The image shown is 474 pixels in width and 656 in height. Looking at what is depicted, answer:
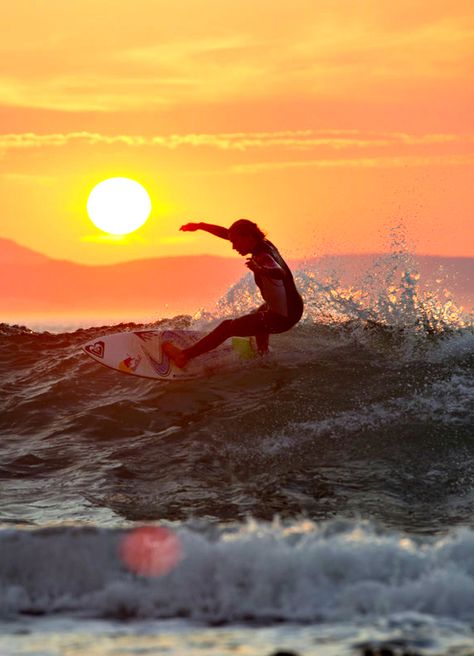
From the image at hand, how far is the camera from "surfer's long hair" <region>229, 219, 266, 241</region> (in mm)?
13398

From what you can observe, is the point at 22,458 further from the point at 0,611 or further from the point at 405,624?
the point at 405,624

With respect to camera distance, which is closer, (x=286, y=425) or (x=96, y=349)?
(x=286, y=425)

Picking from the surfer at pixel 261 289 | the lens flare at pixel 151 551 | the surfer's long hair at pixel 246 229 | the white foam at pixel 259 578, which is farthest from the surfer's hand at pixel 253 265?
the white foam at pixel 259 578

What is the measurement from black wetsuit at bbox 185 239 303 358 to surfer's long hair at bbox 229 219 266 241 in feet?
0.37

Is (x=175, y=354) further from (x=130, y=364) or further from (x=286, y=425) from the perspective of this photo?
(x=286, y=425)

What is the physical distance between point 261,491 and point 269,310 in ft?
13.9

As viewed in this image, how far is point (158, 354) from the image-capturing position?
47.5 ft

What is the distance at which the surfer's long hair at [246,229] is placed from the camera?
13.4 m

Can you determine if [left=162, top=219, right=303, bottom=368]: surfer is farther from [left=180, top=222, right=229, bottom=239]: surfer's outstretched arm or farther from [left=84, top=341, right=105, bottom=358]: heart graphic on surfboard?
[left=84, top=341, right=105, bottom=358]: heart graphic on surfboard

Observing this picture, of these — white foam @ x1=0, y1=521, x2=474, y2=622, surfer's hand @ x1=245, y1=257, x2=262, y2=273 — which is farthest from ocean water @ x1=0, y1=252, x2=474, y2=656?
surfer's hand @ x1=245, y1=257, x2=262, y2=273

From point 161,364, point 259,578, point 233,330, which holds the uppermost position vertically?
point 233,330

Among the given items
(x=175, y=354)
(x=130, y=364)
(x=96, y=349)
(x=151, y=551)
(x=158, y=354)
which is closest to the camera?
(x=151, y=551)

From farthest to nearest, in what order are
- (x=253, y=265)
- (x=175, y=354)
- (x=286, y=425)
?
(x=175, y=354) → (x=253, y=265) → (x=286, y=425)

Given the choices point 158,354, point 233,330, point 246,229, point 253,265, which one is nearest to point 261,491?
point 233,330
